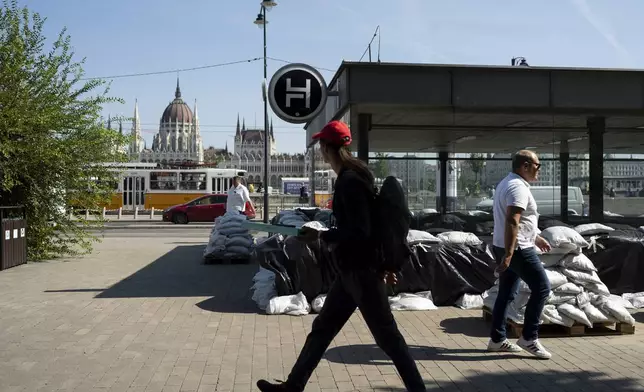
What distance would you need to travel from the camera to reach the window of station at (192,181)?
1538 inches

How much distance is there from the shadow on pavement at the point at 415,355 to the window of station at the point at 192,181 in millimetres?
33797

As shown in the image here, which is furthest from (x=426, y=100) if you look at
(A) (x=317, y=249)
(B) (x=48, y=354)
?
(B) (x=48, y=354)

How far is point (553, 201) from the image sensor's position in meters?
11.9

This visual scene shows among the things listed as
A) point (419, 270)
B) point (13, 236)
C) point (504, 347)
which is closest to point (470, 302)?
point (419, 270)

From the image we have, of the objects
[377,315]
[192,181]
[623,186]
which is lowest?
[377,315]

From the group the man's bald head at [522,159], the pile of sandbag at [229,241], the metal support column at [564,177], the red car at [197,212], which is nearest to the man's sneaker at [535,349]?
the man's bald head at [522,159]

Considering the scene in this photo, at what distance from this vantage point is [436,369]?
5.44m

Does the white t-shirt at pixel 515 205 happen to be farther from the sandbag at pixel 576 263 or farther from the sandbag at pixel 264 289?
the sandbag at pixel 264 289

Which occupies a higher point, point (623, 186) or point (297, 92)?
point (297, 92)

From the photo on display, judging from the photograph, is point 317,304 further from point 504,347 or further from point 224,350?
point 504,347

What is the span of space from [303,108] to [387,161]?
2.12m

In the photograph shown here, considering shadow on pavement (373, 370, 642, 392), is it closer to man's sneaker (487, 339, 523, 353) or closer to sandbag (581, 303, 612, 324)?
man's sneaker (487, 339, 523, 353)

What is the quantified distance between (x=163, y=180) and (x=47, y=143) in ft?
89.7

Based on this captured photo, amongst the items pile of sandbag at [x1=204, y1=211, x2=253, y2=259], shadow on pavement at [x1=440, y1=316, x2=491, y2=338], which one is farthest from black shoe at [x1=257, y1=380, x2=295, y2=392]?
pile of sandbag at [x1=204, y1=211, x2=253, y2=259]
